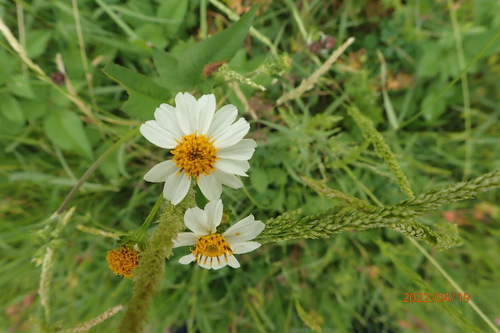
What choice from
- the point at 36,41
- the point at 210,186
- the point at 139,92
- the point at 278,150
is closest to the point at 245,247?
the point at 210,186

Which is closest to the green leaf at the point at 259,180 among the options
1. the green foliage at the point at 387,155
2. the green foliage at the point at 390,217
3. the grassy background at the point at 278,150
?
the grassy background at the point at 278,150

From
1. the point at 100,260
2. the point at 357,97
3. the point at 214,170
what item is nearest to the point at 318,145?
the point at 357,97

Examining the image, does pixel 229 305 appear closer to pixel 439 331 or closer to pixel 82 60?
pixel 439 331

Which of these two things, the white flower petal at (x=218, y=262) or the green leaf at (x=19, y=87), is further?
the green leaf at (x=19, y=87)

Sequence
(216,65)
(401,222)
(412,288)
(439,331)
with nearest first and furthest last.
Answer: (401,222) < (216,65) < (439,331) < (412,288)

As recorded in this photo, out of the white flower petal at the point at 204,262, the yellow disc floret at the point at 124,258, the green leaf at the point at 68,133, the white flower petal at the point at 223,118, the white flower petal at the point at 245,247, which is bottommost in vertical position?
the white flower petal at the point at 245,247

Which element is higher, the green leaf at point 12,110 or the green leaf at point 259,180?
the green leaf at point 12,110

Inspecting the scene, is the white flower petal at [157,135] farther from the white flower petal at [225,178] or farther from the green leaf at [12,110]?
the green leaf at [12,110]
